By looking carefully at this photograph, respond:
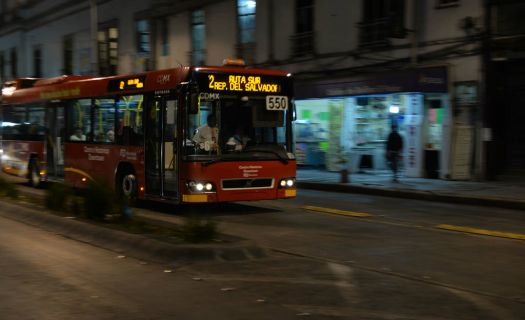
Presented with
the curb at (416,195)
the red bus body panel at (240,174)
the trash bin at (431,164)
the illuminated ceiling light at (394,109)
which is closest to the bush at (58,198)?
the red bus body panel at (240,174)

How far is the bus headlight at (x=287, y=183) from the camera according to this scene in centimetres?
1238

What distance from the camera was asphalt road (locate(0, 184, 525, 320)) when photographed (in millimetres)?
5805

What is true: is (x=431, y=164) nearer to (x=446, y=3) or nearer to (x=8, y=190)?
(x=446, y=3)

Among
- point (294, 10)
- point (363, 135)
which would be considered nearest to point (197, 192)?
point (363, 135)

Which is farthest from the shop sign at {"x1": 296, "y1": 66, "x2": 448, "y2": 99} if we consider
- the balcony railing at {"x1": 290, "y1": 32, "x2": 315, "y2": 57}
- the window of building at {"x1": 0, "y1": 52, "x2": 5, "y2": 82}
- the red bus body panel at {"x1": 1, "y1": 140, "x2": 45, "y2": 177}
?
the window of building at {"x1": 0, "y1": 52, "x2": 5, "y2": 82}

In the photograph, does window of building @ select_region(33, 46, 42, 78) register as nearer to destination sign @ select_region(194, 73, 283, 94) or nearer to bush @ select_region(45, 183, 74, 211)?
bush @ select_region(45, 183, 74, 211)

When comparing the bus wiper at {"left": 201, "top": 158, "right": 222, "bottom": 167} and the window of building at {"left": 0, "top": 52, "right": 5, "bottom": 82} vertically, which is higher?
the window of building at {"left": 0, "top": 52, "right": 5, "bottom": 82}

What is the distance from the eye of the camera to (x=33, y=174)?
1805cm

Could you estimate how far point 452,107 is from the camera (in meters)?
18.9

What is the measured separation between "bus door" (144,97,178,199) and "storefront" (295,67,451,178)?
9108 millimetres

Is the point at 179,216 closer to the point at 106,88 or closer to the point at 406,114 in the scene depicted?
the point at 106,88

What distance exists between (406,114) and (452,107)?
1884 mm

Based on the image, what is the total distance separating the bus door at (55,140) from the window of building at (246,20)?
37.2 ft

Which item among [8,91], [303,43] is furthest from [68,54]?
[303,43]
